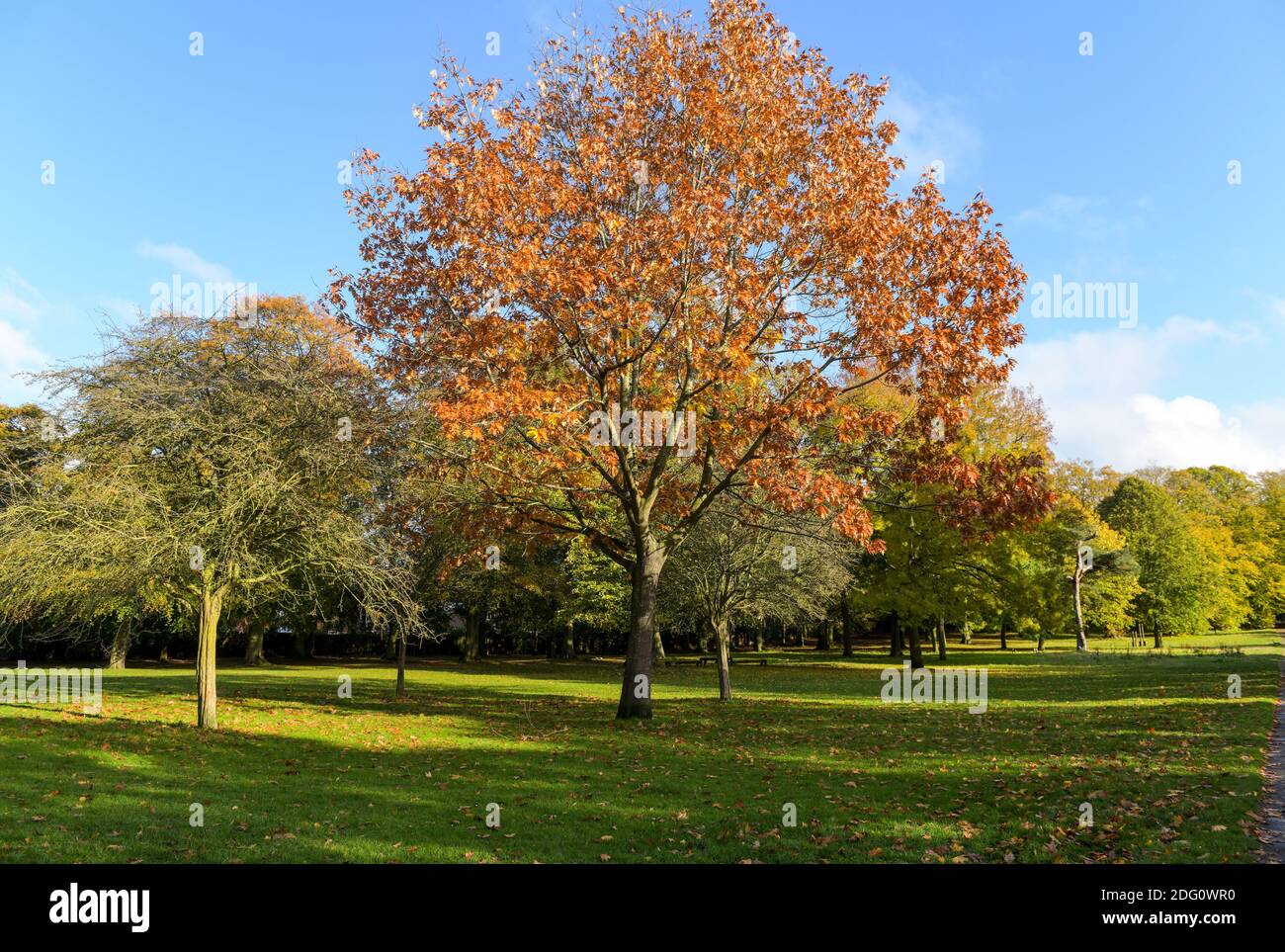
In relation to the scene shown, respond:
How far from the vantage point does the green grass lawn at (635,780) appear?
293 inches

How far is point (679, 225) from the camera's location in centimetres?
1393

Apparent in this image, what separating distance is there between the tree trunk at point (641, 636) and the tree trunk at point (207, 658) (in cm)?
784

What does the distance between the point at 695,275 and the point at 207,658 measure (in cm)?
1146

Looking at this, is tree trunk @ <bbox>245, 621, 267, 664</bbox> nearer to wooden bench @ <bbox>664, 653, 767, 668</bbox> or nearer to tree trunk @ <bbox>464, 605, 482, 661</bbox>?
tree trunk @ <bbox>464, 605, 482, 661</bbox>

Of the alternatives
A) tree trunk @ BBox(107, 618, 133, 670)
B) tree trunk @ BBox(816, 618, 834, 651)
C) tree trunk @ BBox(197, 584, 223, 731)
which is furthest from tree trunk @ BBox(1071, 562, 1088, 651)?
tree trunk @ BBox(107, 618, 133, 670)

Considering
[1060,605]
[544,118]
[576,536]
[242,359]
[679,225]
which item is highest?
[544,118]

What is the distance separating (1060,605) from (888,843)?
109ft

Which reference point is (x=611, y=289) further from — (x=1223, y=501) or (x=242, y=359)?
(x=1223, y=501)

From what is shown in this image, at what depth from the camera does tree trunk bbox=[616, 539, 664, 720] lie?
686 inches

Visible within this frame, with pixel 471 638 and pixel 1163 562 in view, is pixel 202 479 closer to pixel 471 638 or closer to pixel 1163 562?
pixel 471 638

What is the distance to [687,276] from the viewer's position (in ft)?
47.9

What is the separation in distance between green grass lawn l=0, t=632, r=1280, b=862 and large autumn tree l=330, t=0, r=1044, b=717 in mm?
4473
